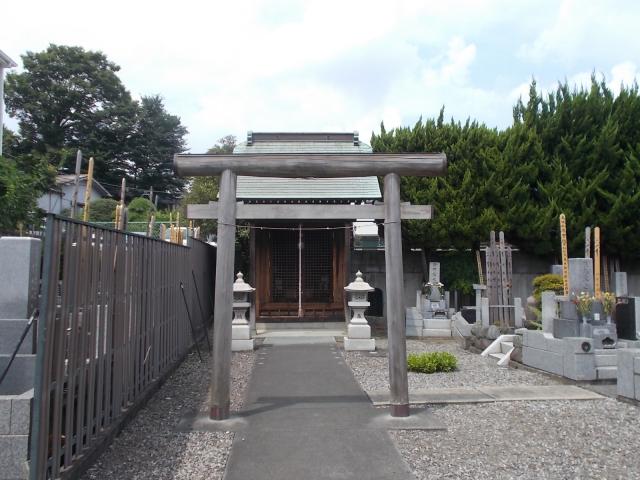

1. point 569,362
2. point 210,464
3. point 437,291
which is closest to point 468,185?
point 437,291

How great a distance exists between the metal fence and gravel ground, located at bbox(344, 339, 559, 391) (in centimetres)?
350

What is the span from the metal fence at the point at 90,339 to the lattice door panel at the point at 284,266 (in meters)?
7.12

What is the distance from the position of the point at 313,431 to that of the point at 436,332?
891 cm

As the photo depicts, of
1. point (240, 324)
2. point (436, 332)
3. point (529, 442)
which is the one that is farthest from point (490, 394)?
point (436, 332)

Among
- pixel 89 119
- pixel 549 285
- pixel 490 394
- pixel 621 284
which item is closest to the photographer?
pixel 490 394

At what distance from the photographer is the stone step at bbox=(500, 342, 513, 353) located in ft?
32.7

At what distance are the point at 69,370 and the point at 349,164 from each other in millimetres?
3943

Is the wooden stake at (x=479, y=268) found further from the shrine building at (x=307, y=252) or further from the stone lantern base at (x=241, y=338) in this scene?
the stone lantern base at (x=241, y=338)

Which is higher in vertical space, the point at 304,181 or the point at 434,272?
the point at 304,181

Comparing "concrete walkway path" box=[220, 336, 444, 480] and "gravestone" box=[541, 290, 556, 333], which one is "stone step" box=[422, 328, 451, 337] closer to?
"gravestone" box=[541, 290, 556, 333]

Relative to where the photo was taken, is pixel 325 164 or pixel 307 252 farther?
pixel 307 252

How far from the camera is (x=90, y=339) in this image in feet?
14.1

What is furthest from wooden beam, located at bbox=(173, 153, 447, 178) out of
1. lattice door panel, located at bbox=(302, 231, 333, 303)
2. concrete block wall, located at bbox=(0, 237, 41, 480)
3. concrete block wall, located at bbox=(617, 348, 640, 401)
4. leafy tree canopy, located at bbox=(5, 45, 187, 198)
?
leafy tree canopy, located at bbox=(5, 45, 187, 198)

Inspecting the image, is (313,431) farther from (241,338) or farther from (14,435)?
(241,338)
